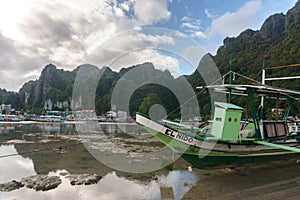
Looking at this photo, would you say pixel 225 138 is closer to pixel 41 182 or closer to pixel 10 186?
pixel 41 182

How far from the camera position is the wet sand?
228 inches

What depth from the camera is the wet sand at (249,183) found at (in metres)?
5.79

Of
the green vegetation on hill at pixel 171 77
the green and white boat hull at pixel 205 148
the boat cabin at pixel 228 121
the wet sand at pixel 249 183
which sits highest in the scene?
the green vegetation on hill at pixel 171 77

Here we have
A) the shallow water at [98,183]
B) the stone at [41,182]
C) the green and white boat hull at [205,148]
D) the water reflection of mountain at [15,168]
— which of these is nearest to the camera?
the shallow water at [98,183]

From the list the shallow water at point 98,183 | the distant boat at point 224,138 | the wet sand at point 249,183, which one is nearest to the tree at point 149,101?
the shallow water at point 98,183

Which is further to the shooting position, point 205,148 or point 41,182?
point 205,148

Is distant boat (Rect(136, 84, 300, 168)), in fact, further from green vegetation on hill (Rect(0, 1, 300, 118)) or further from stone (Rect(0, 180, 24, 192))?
stone (Rect(0, 180, 24, 192))

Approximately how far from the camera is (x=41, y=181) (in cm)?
657

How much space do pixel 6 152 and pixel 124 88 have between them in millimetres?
9053

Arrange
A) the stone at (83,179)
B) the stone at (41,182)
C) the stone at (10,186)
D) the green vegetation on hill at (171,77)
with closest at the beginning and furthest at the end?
1. the stone at (10,186)
2. the stone at (41,182)
3. the stone at (83,179)
4. the green vegetation on hill at (171,77)

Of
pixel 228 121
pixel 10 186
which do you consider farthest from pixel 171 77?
pixel 10 186

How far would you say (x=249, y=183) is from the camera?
6773mm

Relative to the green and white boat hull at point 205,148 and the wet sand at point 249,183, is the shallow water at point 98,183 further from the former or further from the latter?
the green and white boat hull at point 205,148

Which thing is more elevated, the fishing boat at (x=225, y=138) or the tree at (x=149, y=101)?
the tree at (x=149, y=101)
